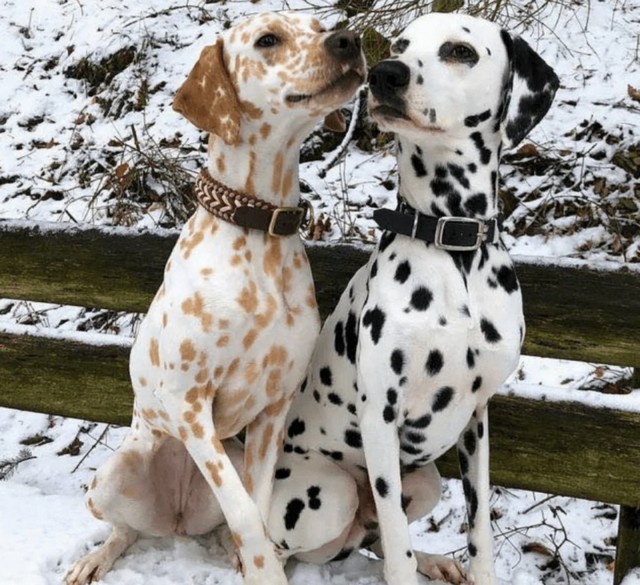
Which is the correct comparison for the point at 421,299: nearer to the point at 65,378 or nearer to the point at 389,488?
the point at 389,488

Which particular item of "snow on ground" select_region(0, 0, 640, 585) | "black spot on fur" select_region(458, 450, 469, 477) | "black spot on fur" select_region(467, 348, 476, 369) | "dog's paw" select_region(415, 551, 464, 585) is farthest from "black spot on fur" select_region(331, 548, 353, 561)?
"black spot on fur" select_region(467, 348, 476, 369)

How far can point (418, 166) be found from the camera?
224 cm

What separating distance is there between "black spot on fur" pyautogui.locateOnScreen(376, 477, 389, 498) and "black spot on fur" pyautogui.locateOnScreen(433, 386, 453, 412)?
8.9 inches

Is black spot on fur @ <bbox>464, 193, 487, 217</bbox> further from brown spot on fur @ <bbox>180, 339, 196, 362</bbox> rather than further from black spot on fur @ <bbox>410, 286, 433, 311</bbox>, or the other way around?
brown spot on fur @ <bbox>180, 339, 196, 362</bbox>

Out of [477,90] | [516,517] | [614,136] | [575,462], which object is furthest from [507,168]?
[477,90]

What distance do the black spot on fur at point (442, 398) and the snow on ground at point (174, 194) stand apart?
0.68 m

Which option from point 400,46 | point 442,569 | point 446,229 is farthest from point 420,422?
point 400,46

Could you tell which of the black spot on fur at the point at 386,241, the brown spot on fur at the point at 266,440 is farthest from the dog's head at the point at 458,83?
the brown spot on fur at the point at 266,440

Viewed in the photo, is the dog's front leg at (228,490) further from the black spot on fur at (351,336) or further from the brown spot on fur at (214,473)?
the black spot on fur at (351,336)

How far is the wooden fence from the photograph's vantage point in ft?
9.04

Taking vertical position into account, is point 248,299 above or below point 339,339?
above

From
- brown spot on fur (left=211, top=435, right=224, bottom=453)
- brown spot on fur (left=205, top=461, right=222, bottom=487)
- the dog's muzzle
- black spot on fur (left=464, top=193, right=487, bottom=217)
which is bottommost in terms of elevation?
brown spot on fur (left=205, top=461, right=222, bottom=487)

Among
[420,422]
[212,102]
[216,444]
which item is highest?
[212,102]

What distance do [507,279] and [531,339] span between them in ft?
2.14
